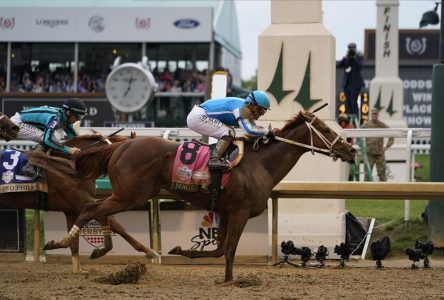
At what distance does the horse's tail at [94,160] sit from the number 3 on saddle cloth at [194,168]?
0.74 m

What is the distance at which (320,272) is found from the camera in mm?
12477

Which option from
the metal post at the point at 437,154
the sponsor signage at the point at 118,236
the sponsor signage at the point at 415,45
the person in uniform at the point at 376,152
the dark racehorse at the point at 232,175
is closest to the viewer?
the dark racehorse at the point at 232,175

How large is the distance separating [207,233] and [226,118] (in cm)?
230

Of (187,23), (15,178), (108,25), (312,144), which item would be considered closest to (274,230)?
Answer: (312,144)

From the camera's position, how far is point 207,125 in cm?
1151

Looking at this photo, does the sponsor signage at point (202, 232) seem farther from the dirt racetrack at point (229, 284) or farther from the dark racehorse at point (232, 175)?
the dark racehorse at point (232, 175)

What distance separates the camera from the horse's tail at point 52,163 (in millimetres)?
11914

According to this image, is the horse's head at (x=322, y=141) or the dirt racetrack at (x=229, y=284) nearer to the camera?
the dirt racetrack at (x=229, y=284)

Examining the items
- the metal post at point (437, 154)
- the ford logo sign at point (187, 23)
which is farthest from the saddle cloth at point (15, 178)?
the ford logo sign at point (187, 23)

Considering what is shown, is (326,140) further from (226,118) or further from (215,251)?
(215,251)

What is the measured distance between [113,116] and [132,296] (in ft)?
58.8

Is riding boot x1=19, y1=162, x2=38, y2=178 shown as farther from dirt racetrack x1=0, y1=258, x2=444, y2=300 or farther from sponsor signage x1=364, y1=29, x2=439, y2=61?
sponsor signage x1=364, y1=29, x2=439, y2=61

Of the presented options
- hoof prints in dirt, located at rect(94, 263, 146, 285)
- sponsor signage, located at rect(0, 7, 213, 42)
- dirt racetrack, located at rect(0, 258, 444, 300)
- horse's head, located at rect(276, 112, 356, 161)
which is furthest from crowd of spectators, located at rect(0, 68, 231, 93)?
hoof prints in dirt, located at rect(94, 263, 146, 285)

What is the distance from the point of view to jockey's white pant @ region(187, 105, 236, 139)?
11.5 m
